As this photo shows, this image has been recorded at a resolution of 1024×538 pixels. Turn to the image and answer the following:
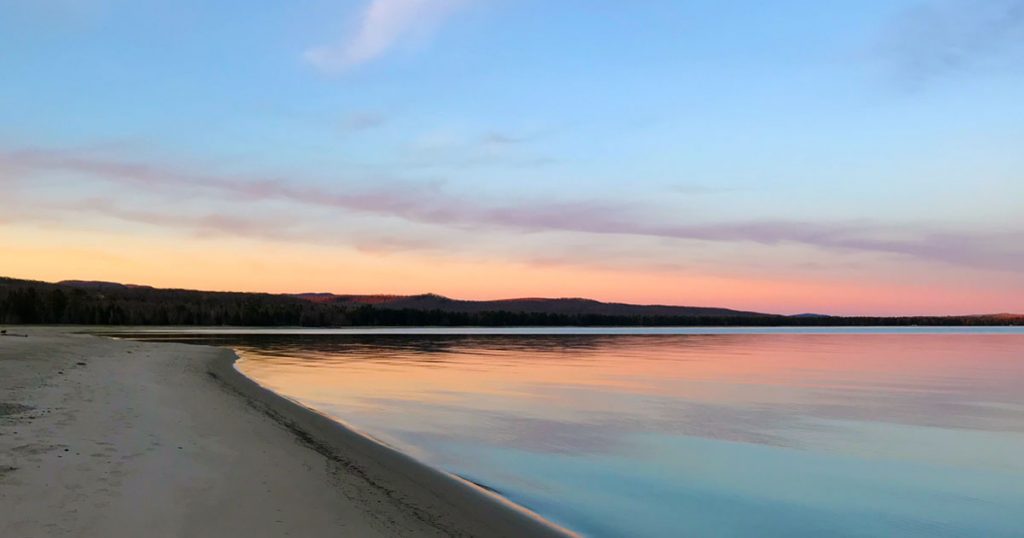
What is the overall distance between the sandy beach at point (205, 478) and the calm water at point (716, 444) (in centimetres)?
166

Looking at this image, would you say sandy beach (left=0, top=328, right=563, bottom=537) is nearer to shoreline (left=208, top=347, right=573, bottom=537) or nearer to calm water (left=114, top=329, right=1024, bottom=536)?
shoreline (left=208, top=347, right=573, bottom=537)

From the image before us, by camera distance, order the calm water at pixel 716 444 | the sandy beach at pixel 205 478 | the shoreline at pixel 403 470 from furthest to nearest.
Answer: the calm water at pixel 716 444 → the shoreline at pixel 403 470 → the sandy beach at pixel 205 478

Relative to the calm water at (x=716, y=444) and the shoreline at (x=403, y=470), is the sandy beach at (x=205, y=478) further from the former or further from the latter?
the calm water at (x=716, y=444)

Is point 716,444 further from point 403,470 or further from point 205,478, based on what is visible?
point 205,478

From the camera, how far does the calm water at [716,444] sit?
34.2 feet

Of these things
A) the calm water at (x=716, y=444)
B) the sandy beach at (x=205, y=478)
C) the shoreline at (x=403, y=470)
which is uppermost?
the sandy beach at (x=205, y=478)

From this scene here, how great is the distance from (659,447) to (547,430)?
3.18m

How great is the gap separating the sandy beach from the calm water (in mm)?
1656

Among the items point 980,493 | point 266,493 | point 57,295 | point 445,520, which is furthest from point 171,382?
point 57,295

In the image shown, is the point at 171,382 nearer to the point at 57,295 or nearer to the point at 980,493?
the point at 980,493

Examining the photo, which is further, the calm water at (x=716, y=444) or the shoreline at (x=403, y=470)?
the calm water at (x=716, y=444)

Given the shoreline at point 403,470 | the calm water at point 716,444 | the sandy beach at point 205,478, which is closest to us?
the sandy beach at point 205,478

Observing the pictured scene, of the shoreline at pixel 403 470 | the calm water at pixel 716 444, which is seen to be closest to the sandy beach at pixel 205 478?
the shoreline at pixel 403 470

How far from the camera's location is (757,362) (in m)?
44.2
